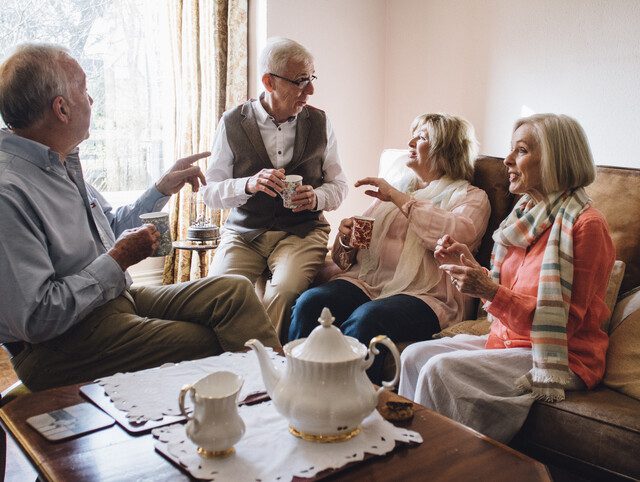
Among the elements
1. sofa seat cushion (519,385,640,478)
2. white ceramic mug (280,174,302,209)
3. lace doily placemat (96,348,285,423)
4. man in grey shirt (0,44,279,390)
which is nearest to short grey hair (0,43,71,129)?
man in grey shirt (0,44,279,390)

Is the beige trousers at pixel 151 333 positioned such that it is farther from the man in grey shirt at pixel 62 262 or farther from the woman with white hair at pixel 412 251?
the woman with white hair at pixel 412 251

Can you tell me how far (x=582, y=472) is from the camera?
1529 millimetres

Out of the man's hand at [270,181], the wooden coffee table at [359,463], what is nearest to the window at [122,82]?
the man's hand at [270,181]

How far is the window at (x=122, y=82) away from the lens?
3.40 m

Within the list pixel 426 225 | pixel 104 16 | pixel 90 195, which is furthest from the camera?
pixel 104 16

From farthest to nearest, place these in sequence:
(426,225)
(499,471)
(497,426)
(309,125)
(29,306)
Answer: (309,125) → (426,225) → (497,426) → (29,306) → (499,471)

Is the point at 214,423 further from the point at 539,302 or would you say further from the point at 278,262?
the point at 278,262

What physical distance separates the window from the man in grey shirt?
1.82 meters

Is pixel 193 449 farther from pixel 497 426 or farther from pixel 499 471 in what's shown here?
pixel 497 426

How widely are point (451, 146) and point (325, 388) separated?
155 cm

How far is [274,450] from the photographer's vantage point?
3.73 feet

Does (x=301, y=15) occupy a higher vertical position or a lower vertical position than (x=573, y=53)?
higher

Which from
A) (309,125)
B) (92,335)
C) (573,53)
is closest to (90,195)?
(92,335)

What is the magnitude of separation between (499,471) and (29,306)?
1.12m
